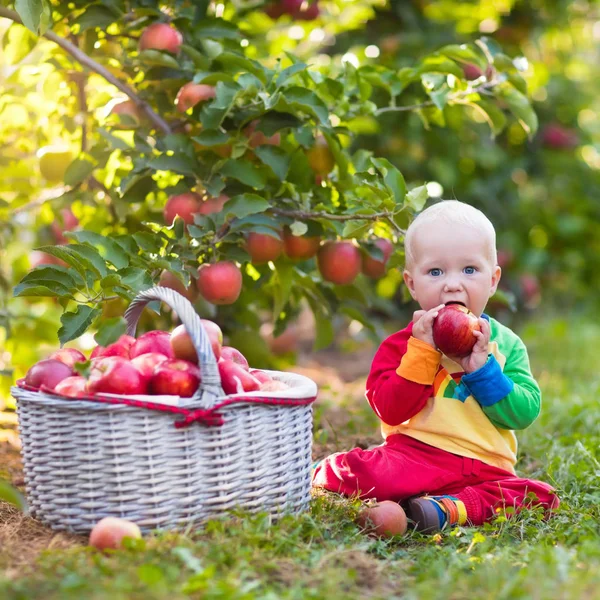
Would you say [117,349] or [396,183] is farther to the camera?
[396,183]

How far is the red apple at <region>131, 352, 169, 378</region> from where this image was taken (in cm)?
185

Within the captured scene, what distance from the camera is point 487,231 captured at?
2082mm

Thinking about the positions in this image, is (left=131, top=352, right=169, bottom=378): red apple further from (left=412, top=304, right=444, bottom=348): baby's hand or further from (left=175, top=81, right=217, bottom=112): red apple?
(left=175, top=81, right=217, bottom=112): red apple

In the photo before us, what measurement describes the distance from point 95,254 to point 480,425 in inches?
41.5

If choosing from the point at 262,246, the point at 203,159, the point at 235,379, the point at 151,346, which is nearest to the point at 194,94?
the point at 203,159

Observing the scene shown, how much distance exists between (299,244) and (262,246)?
0.16m

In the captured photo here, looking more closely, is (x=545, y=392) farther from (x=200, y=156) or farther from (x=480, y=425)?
(x=200, y=156)

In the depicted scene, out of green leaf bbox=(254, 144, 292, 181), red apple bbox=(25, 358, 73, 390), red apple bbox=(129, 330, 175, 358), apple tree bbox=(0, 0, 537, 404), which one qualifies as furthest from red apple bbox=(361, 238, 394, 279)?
red apple bbox=(25, 358, 73, 390)

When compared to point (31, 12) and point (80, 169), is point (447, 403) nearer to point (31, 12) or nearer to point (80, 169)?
point (80, 169)

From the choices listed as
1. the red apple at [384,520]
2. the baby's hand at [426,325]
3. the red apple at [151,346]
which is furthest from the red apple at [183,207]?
the red apple at [384,520]

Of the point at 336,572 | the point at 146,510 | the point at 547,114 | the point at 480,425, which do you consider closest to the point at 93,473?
the point at 146,510

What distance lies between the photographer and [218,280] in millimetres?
2385

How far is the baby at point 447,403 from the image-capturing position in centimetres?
202

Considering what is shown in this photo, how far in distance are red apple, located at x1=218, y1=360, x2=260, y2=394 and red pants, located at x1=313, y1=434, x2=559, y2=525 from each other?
0.38m
